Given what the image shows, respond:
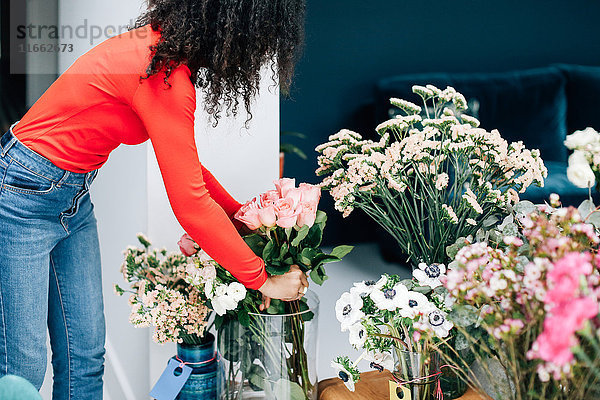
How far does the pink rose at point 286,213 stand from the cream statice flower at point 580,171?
0.55 m

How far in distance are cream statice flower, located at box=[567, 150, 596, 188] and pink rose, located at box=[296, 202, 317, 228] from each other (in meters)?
0.55

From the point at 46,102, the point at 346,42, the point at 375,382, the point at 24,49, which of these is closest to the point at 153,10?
the point at 46,102

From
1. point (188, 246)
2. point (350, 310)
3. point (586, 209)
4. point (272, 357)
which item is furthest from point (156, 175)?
point (586, 209)

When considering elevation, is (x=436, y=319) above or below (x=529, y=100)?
below

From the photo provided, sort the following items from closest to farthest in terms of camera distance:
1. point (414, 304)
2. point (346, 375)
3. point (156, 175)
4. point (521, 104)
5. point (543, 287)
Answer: point (543, 287)
point (414, 304)
point (346, 375)
point (156, 175)
point (521, 104)

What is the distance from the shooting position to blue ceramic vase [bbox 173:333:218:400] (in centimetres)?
143

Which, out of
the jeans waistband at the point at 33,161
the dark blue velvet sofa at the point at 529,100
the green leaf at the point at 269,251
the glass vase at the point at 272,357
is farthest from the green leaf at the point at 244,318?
the dark blue velvet sofa at the point at 529,100

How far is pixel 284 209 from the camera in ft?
3.99

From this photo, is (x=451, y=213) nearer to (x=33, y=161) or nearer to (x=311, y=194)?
(x=311, y=194)

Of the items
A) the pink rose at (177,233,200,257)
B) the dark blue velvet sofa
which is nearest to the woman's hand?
the pink rose at (177,233,200,257)

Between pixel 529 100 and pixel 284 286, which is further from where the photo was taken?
pixel 529 100

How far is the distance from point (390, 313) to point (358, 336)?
0.07 metres

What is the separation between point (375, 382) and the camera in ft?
4.01

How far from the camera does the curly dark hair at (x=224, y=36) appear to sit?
3.66 ft
